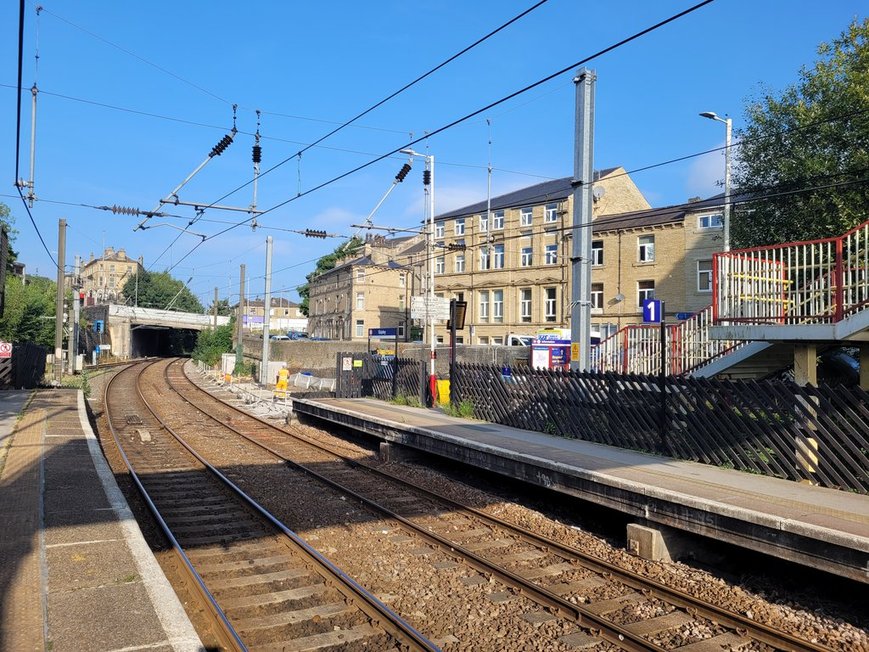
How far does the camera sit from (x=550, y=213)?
4238cm

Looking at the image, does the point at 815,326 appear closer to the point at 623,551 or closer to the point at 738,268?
the point at 738,268

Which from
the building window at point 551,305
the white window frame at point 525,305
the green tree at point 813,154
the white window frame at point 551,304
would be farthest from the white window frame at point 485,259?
the green tree at point 813,154

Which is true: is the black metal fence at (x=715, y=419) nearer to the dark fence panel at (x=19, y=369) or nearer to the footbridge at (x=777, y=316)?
the footbridge at (x=777, y=316)

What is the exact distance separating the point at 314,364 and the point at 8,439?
103ft

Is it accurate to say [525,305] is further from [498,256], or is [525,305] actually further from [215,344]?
[215,344]

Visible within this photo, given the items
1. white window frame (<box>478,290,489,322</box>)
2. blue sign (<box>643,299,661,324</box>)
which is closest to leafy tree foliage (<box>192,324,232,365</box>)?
white window frame (<box>478,290,489,322</box>)

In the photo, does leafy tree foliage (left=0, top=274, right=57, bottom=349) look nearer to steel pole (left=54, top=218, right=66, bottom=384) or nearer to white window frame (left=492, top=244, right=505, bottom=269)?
steel pole (left=54, top=218, right=66, bottom=384)

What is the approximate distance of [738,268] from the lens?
38.0 feet

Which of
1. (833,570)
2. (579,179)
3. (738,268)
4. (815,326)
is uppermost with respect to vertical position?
(579,179)

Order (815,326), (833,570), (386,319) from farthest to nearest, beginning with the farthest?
(386,319)
(815,326)
(833,570)

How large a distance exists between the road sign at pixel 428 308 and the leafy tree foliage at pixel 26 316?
31.3m

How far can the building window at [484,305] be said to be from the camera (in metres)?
48.1

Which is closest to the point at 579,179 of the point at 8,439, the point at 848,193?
the point at 848,193

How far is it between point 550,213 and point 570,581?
1459 inches
